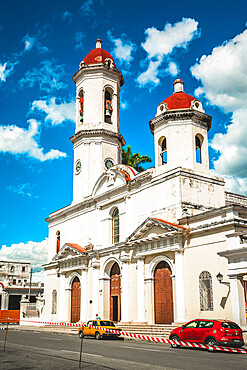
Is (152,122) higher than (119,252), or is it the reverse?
(152,122)

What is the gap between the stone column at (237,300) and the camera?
17.1 meters

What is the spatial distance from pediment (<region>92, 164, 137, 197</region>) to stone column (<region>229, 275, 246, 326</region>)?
12.0 meters

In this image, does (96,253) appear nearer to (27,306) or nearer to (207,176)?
(207,176)

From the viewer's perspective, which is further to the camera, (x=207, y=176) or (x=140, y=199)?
(x=140, y=199)

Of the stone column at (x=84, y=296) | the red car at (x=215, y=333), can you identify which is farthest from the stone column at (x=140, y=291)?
the red car at (x=215, y=333)

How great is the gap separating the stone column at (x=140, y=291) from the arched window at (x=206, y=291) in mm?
4776

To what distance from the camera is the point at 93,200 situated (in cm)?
3122

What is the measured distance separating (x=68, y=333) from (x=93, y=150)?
1487cm

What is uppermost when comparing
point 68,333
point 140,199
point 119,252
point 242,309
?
point 140,199

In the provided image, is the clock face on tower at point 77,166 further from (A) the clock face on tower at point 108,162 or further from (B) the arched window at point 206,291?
(B) the arched window at point 206,291

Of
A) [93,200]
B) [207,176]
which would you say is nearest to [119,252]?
[93,200]

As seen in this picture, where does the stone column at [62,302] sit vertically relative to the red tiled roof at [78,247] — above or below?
below

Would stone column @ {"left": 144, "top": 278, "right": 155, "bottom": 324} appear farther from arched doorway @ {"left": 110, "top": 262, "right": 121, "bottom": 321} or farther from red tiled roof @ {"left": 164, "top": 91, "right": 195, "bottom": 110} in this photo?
red tiled roof @ {"left": 164, "top": 91, "right": 195, "bottom": 110}

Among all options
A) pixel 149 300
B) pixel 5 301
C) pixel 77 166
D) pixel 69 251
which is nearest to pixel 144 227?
pixel 149 300
